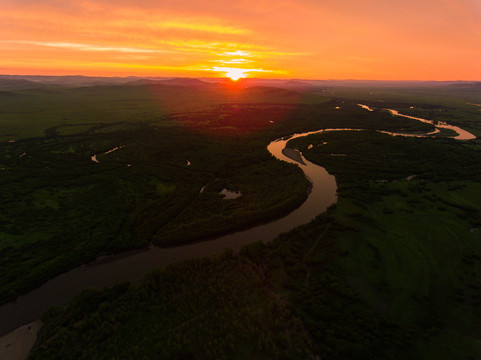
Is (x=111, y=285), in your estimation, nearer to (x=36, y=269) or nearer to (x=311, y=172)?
(x=36, y=269)

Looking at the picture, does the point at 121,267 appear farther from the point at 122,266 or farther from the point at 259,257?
the point at 259,257

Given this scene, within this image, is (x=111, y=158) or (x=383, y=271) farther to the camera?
(x=111, y=158)

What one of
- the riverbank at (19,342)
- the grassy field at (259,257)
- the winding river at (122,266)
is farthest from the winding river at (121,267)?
the grassy field at (259,257)

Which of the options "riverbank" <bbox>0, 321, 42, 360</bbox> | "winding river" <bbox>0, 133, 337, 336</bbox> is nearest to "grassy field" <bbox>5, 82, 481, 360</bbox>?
"riverbank" <bbox>0, 321, 42, 360</bbox>

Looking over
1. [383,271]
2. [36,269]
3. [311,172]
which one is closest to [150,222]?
[36,269]

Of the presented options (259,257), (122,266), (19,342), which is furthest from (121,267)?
(259,257)

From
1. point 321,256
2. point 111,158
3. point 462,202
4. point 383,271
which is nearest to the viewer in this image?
point 383,271

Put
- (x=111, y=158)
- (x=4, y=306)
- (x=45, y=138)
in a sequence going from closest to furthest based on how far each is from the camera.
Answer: (x=4, y=306) → (x=111, y=158) → (x=45, y=138)

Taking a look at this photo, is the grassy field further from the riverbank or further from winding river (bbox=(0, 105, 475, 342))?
winding river (bbox=(0, 105, 475, 342))
